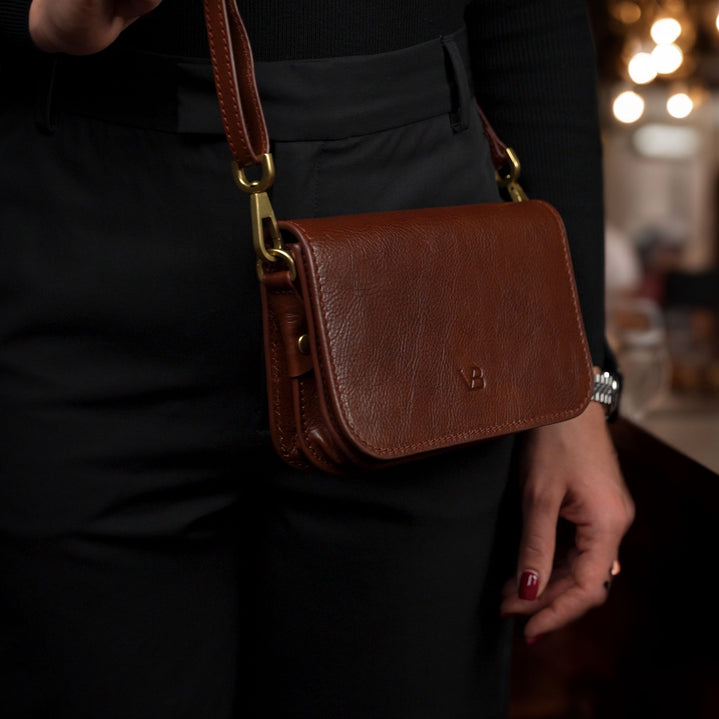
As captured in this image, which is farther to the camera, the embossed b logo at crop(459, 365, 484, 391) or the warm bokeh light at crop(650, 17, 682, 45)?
the warm bokeh light at crop(650, 17, 682, 45)

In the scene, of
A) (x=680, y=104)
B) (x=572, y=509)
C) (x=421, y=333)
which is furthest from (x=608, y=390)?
(x=680, y=104)

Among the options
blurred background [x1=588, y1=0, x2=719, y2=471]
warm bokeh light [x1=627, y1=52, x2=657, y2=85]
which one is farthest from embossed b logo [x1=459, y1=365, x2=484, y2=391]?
warm bokeh light [x1=627, y1=52, x2=657, y2=85]

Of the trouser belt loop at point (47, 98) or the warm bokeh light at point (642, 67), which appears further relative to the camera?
the warm bokeh light at point (642, 67)

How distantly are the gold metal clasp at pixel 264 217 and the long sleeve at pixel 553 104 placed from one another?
0.27 meters

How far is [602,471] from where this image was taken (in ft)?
2.17

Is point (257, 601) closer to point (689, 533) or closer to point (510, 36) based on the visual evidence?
point (510, 36)

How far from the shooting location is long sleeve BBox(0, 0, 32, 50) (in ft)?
1.66

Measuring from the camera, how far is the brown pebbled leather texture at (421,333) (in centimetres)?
51

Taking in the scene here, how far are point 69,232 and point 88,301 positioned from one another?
0.15 feet

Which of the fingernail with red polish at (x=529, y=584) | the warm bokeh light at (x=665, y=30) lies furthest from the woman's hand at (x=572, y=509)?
the warm bokeh light at (x=665, y=30)

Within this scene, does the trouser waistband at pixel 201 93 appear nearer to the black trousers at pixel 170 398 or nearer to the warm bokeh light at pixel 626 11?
the black trousers at pixel 170 398

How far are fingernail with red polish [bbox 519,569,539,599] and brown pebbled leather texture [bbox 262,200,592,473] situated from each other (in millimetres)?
138

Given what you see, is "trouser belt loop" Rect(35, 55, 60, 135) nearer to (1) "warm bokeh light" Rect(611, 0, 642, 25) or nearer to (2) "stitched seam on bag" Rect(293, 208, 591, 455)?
(2) "stitched seam on bag" Rect(293, 208, 591, 455)

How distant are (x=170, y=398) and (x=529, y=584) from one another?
0.32m
